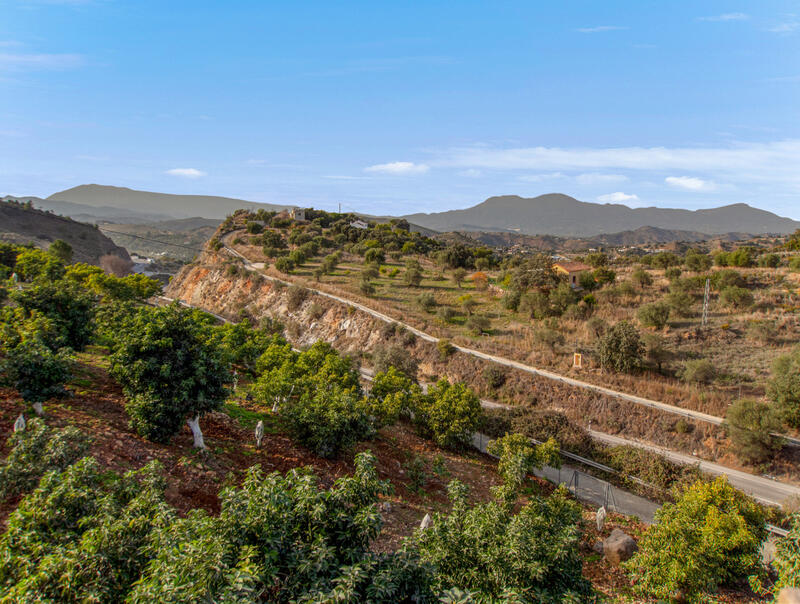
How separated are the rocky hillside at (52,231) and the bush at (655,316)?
9407cm

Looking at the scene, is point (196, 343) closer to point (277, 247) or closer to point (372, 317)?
point (372, 317)

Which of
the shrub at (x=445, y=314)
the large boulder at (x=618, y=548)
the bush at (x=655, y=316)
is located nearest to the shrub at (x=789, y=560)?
the large boulder at (x=618, y=548)

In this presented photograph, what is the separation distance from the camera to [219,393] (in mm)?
12836

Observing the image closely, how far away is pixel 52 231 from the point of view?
300 feet

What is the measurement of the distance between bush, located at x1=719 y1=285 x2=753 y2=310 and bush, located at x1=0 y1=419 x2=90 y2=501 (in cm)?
4772

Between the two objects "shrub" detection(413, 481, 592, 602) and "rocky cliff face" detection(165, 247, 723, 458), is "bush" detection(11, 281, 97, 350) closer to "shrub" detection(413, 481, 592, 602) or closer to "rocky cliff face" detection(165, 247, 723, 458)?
"shrub" detection(413, 481, 592, 602)

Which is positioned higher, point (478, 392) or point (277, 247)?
point (277, 247)

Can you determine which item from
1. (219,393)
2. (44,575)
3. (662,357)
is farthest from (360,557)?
(662,357)

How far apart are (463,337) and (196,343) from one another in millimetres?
28544

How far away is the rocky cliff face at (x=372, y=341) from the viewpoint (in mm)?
26328

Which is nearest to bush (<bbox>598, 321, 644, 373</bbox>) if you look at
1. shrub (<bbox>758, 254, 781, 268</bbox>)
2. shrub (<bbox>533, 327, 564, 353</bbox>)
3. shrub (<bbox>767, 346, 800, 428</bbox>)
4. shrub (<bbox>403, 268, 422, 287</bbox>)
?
shrub (<bbox>533, 327, 564, 353</bbox>)

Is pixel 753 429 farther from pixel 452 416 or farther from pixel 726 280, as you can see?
pixel 726 280

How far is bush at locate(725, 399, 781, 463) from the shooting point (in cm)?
2252

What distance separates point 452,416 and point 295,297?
34.9 m
